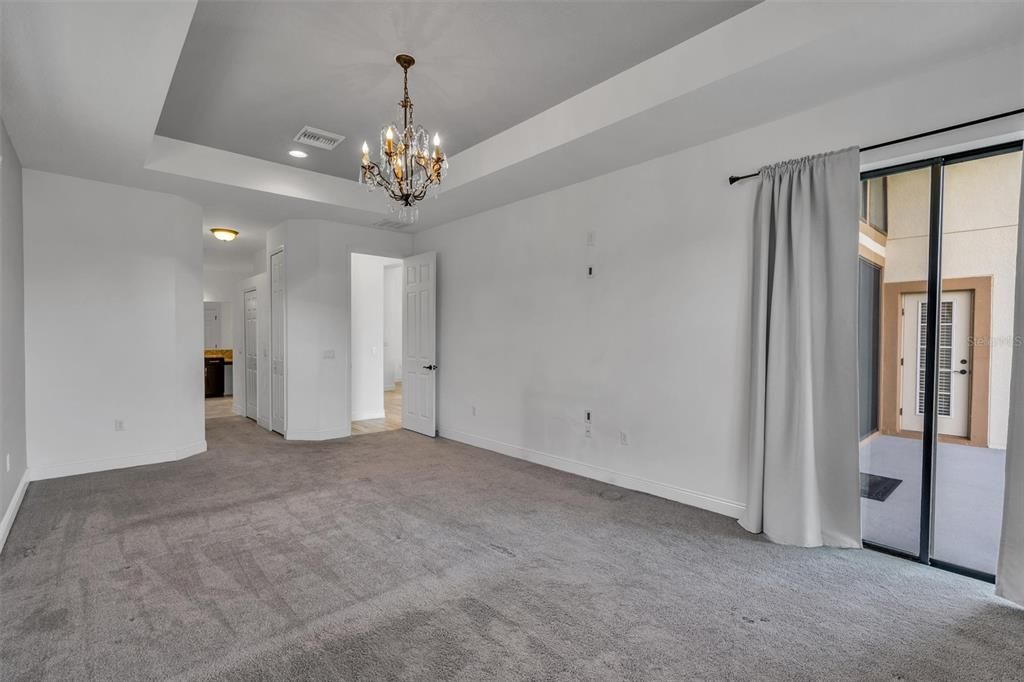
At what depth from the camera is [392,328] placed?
39.6 feet

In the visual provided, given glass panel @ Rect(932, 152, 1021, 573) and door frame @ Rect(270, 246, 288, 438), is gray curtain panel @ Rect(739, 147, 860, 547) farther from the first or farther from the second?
door frame @ Rect(270, 246, 288, 438)

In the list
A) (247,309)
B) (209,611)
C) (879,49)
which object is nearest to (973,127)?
(879,49)

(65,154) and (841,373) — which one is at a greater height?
(65,154)

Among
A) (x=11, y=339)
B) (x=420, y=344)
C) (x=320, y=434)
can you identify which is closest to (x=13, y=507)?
(x=11, y=339)

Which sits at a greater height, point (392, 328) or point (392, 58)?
point (392, 58)

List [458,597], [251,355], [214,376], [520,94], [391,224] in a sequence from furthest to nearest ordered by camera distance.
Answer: [214,376], [251,355], [391,224], [520,94], [458,597]

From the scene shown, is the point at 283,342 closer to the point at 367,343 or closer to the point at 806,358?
the point at 367,343

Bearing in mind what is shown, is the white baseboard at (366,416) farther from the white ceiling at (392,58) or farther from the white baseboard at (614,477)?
the white ceiling at (392,58)

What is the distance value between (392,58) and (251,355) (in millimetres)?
6038

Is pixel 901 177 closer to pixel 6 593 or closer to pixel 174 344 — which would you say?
pixel 6 593

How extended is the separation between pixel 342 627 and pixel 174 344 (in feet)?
14.2

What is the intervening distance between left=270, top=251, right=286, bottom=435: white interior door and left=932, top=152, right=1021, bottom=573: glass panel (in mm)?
6480

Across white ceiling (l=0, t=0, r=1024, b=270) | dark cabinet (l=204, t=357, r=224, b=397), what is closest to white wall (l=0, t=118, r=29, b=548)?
white ceiling (l=0, t=0, r=1024, b=270)

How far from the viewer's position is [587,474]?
15.3 feet
